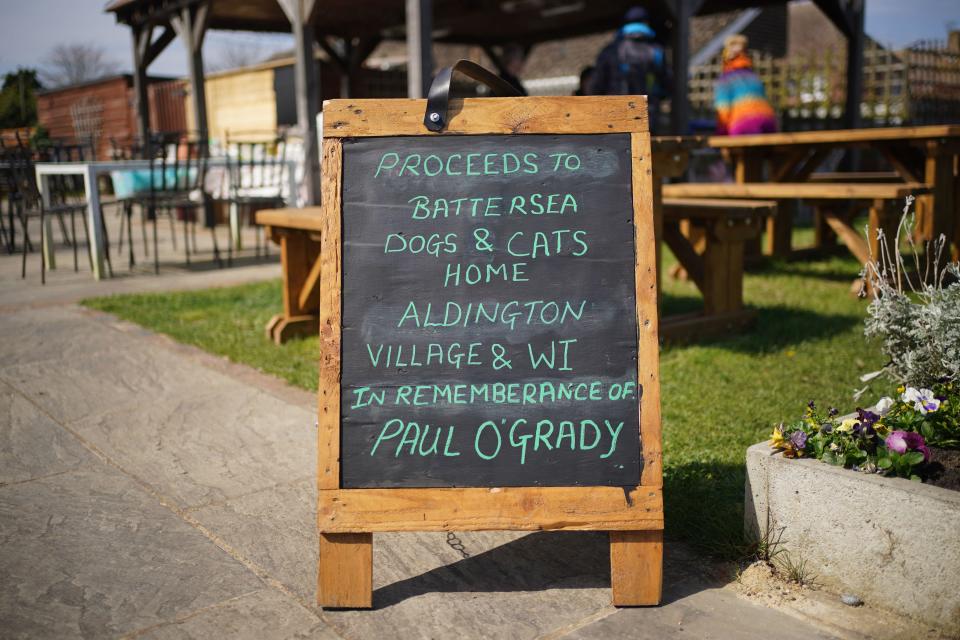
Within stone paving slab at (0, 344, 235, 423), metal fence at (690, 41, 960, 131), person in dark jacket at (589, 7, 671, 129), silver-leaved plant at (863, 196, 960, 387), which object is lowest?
stone paving slab at (0, 344, 235, 423)

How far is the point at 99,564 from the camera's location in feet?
7.84

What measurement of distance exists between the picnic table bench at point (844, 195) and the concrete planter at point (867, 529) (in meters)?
3.40

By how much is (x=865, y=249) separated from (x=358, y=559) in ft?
17.8

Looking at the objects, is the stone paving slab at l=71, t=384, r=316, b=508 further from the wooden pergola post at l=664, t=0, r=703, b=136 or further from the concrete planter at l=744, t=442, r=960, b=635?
the wooden pergola post at l=664, t=0, r=703, b=136

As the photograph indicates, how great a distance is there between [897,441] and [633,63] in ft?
22.1

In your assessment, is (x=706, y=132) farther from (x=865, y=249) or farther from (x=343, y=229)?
(x=343, y=229)

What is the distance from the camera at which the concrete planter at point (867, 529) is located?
1979mm

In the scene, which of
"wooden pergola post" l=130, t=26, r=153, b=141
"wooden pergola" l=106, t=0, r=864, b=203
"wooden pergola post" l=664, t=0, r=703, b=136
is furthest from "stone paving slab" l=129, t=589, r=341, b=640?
"wooden pergola post" l=130, t=26, r=153, b=141

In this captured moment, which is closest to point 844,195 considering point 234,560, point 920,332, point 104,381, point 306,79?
point 920,332

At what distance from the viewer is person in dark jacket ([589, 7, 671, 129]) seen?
823cm

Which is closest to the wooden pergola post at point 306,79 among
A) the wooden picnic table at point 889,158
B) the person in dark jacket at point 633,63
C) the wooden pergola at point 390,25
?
the wooden pergola at point 390,25

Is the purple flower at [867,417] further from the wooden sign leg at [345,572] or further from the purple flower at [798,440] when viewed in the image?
the wooden sign leg at [345,572]

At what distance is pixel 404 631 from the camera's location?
2072 millimetres

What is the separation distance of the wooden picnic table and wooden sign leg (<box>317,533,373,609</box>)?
5.26 m
